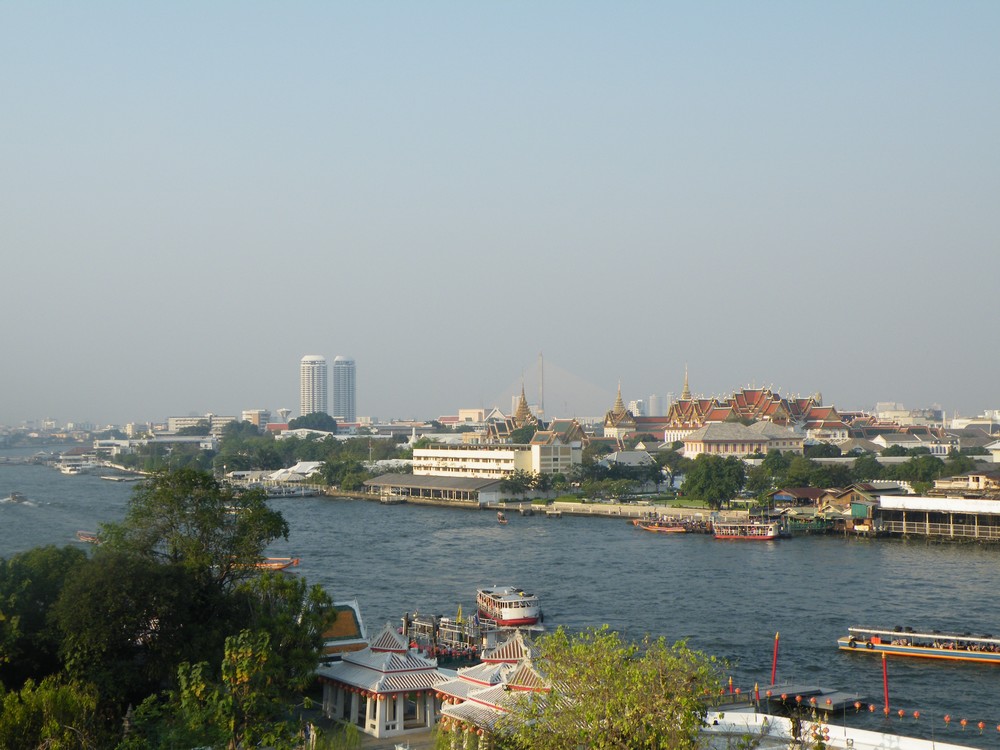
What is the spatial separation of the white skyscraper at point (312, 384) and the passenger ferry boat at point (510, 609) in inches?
5837

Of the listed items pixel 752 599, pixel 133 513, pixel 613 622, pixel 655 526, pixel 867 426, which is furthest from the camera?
pixel 867 426

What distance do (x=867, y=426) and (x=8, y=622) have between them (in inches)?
2670

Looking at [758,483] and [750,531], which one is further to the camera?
[758,483]

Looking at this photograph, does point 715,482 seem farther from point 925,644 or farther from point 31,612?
point 31,612

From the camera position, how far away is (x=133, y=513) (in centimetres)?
1361

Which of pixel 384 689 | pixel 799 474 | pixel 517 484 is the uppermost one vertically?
pixel 799 474

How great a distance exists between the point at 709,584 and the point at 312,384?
149 meters

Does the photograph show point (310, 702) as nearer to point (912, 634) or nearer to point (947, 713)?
point (947, 713)

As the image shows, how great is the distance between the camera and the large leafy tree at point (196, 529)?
13.3 metres

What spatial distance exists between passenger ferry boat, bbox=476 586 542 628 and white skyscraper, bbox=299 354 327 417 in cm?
14827

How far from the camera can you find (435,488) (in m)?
48.7

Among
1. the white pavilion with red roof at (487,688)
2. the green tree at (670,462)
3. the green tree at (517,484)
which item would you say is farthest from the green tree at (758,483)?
the white pavilion with red roof at (487,688)

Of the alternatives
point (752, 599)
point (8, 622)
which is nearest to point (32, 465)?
point (752, 599)

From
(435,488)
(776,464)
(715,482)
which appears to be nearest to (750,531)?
(715,482)
